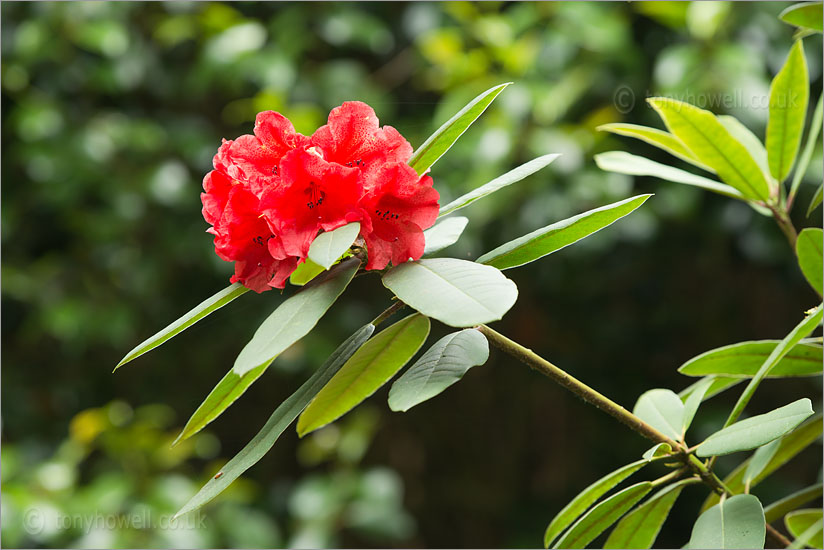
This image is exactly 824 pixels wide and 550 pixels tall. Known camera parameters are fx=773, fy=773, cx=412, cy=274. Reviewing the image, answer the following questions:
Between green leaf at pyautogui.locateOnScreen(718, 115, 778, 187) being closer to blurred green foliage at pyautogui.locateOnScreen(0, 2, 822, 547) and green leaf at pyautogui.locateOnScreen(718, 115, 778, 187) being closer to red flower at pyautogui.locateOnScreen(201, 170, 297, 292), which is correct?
red flower at pyautogui.locateOnScreen(201, 170, 297, 292)

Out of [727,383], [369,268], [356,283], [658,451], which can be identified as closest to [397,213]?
[369,268]

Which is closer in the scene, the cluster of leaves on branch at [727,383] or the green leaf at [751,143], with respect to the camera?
the cluster of leaves on branch at [727,383]

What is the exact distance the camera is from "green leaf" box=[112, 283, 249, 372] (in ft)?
1.21

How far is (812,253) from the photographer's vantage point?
0.50 m

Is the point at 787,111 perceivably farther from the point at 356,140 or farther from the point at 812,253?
the point at 356,140

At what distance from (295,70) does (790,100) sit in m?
1.13

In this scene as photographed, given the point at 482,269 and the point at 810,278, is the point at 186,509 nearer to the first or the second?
the point at 482,269

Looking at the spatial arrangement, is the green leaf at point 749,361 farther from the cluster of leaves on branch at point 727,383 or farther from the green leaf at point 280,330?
the green leaf at point 280,330

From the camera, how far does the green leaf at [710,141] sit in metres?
0.53

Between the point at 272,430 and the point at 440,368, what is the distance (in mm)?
91

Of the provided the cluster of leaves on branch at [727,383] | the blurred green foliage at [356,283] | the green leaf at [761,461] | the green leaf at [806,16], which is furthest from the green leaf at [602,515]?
the blurred green foliage at [356,283]

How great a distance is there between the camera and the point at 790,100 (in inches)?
21.5

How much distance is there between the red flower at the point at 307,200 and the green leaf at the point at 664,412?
27 centimetres

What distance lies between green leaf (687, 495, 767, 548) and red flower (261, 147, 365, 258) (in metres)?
0.26
